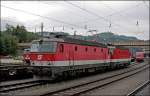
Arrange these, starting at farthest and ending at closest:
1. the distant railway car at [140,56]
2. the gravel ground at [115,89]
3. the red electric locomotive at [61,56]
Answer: the distant railway car at [140,56] → the red electric locomotive at [61,56] → the gravel ground at [115,89]

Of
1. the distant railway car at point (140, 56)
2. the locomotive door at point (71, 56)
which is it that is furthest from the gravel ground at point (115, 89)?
the distant railway car at point (140, 56)

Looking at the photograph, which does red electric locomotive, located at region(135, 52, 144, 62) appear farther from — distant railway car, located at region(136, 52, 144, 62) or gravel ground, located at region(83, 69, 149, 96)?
gravel ground, located at region(83, 69, 149, 96)

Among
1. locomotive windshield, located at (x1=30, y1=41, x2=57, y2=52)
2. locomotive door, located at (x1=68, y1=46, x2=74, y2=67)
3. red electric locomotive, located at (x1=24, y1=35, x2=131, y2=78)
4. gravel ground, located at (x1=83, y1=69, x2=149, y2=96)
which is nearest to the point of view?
gravel ground, located at (x1=83, y1=69, x2=149, y2=96)

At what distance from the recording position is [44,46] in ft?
74.8

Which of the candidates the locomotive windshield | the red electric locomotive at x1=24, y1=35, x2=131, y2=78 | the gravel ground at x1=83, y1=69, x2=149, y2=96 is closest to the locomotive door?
the red electric locomotive at x1=24, y1=35, x2=131, y2=78

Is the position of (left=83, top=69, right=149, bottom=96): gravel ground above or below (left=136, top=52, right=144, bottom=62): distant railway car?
below

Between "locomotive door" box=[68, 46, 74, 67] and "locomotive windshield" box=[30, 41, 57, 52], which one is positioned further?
"locomotive door" box=[68, 46, 74, 67]

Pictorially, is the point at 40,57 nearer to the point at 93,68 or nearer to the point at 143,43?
the point at 93,68

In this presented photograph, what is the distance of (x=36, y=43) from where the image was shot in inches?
917

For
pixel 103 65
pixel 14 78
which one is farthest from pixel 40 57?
pixel 103 65

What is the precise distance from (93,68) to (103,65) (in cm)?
347

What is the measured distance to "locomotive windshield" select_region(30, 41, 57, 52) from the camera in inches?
885

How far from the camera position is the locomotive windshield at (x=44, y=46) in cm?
2247

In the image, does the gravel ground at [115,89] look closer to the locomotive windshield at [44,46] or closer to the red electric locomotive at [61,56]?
the red electric locomotive at [61,56]
